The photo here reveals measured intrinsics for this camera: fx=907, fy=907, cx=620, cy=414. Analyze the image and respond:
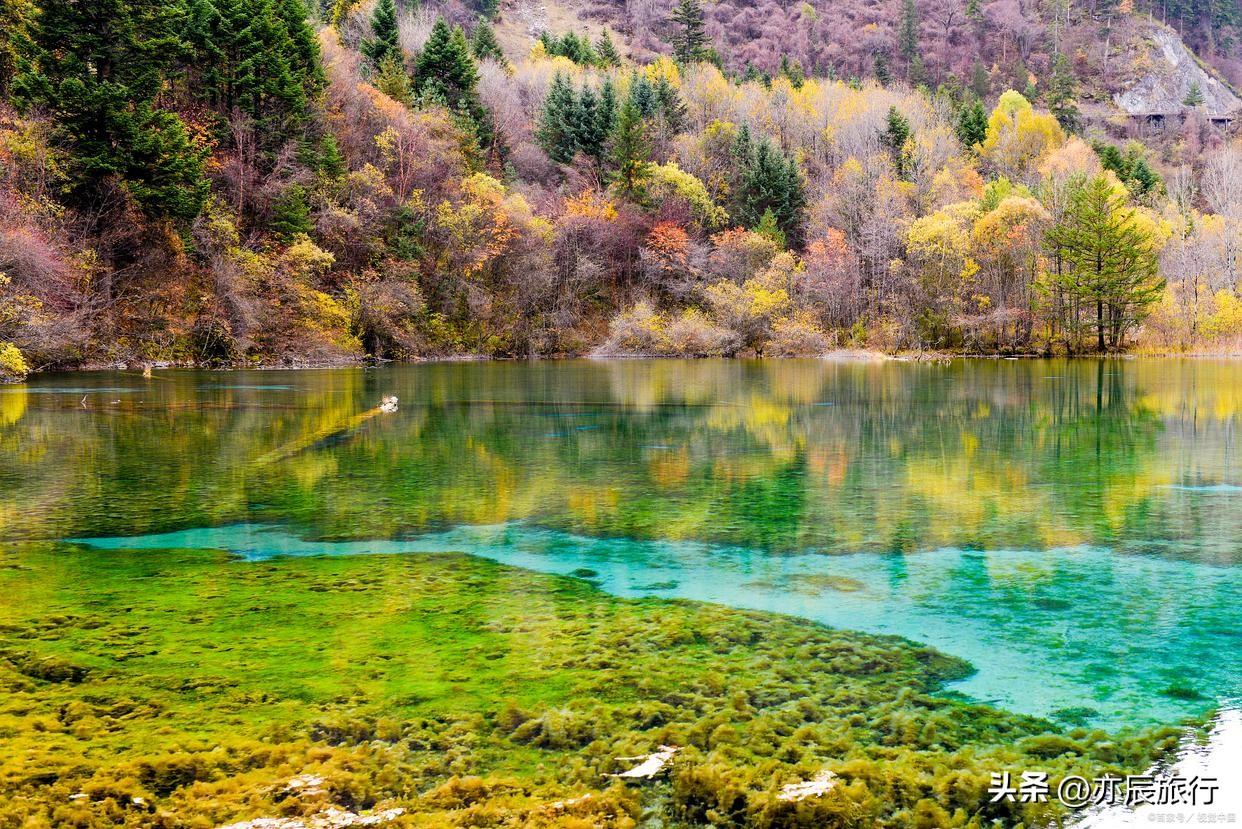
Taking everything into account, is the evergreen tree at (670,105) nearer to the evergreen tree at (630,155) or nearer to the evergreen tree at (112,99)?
the evergreen tree at (630,155)

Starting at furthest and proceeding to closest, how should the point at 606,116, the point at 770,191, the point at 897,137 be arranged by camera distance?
the point at 897,137 → the point at 606,116 → the point at 770,191

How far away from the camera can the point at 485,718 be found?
4.05m

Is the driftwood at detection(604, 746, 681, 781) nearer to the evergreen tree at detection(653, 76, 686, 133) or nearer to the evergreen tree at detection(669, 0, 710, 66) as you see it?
the evergreen tree at detection(653, 76, 686, 133)

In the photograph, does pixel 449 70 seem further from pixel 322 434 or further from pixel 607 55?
pixel 322 434

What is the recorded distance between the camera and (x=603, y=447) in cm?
1373

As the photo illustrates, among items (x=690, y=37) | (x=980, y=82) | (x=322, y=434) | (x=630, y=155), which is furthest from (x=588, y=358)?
(x=980, y=82)

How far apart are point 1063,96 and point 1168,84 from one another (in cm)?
3057

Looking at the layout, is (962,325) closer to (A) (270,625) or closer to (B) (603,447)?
(B) (603,447)

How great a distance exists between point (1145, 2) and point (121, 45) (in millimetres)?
154515

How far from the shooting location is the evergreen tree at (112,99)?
3284 cm

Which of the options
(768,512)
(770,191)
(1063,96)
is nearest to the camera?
(768,512)

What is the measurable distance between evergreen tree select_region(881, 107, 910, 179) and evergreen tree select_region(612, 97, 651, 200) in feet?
64.3

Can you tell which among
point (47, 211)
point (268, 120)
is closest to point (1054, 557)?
point (47, 211)

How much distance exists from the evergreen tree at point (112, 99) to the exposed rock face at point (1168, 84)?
125m
